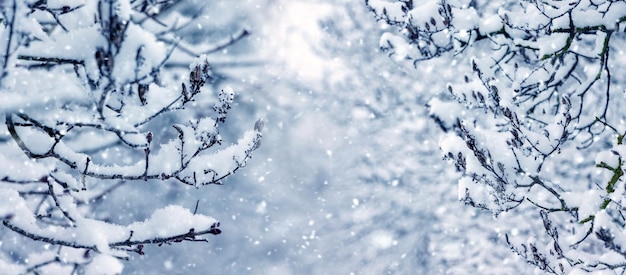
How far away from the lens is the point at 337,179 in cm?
1188

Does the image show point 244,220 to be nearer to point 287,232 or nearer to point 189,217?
point 287,232

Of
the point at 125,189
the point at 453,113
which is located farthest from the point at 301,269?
the point at 453,113

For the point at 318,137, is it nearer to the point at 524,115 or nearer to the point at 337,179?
the point at 337,179

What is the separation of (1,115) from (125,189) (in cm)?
962

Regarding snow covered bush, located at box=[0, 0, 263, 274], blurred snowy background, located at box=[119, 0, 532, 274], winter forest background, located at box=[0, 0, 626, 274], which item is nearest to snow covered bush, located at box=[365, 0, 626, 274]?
winter forest background, located at box=[0, 0, 626, 274]

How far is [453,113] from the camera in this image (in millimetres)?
4051

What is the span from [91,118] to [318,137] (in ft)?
32.7

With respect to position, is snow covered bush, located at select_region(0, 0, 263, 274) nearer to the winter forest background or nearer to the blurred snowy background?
the winter forest background

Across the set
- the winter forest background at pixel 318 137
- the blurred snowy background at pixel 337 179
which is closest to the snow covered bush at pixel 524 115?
the winter forest background at pixel 318 137

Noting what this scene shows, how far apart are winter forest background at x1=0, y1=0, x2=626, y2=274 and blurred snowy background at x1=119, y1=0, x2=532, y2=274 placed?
0.04 m

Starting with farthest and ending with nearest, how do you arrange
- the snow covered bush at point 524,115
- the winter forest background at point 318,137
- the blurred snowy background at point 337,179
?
the blurred snowy background at point 337,179 < the snow covered bush at point 524,115 < the winter forest background at point 318,137

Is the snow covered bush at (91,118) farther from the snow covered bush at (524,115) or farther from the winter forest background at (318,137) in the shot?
the snow covered bush at (524,115)

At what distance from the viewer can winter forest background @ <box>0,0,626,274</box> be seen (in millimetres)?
2354

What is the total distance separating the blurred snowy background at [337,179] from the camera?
10.6 metres
